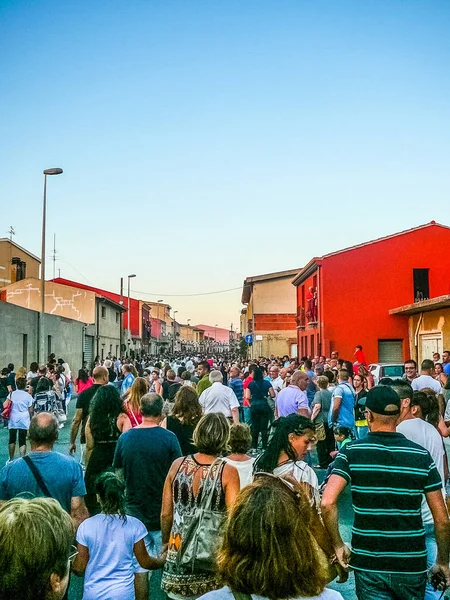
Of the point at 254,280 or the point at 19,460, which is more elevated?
the point at 254,280

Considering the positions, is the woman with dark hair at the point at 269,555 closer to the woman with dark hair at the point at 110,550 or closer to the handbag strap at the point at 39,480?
the woman with dark hair at the point at 110,550

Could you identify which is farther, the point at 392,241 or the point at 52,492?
the point at 392,241

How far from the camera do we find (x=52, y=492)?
12.3 feet

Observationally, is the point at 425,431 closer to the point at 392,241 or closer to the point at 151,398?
the point at 151,398

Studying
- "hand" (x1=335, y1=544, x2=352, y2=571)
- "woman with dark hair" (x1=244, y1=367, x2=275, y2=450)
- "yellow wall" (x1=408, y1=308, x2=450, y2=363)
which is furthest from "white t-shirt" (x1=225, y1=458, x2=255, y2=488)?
"yellow wall" (x1=408, y1=308, x2=450, y2=363)

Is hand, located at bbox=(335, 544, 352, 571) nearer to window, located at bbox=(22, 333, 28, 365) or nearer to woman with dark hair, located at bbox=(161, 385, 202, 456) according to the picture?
woman with dark hair, located at bbox=(161, 385, 202, 456)

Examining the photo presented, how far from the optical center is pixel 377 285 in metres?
30.3

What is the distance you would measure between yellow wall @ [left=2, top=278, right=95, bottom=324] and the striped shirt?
1581 inches

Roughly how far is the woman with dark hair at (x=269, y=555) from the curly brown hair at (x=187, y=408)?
4.12 m

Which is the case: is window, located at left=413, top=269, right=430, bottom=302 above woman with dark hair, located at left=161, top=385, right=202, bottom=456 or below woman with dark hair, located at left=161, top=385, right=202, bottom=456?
above

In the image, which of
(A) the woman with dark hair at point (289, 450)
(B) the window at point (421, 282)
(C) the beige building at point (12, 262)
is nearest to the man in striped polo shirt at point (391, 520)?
(A) the woman with dark hair at point (289, 450)

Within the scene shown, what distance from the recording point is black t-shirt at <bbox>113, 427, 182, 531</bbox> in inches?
177

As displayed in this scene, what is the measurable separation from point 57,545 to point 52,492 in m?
2.01

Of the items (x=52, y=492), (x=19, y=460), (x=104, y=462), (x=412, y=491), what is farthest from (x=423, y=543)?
(x=104, y=462)
